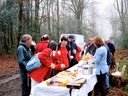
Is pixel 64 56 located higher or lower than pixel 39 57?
lower

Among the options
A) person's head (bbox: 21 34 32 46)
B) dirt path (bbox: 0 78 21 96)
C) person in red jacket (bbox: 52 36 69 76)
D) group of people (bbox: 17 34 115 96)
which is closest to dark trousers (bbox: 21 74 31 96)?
group of people (bbox: 17 34 115 96)

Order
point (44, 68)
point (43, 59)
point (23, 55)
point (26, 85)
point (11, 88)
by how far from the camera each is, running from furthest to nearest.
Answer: point (11, 88) < point (26, 85) < point (23, 55) < point (44, 68) < point (43, 59)

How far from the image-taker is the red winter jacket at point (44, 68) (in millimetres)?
6137

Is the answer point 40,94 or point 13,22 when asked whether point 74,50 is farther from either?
point 13,22

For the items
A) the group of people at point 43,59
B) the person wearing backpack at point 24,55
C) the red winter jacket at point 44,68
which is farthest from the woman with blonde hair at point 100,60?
the person wearing backpack at point 24,55

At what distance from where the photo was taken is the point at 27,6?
2602 cm

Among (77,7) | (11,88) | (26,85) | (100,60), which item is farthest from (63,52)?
(77,7)

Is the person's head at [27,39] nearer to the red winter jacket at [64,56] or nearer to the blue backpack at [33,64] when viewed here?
the blue backpack at [33,64]

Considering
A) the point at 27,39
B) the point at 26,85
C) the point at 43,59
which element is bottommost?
the point at 26,85

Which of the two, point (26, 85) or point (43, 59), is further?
point (26, 85)

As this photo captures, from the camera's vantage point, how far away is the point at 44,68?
6.34 metres

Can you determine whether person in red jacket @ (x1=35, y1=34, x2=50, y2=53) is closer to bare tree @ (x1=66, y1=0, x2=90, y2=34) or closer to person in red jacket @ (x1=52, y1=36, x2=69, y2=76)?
person in red jacket @ (x1=52, y1=36, x2=69, y2=76)

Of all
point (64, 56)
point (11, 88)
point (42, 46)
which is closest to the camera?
point (42, 46)

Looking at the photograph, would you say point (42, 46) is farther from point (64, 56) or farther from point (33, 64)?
point (64, 56)
